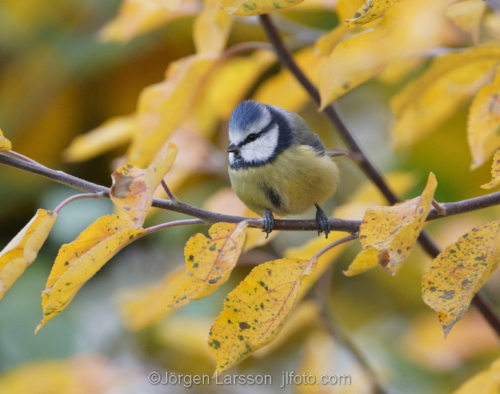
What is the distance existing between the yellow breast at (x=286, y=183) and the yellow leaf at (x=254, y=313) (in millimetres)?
585

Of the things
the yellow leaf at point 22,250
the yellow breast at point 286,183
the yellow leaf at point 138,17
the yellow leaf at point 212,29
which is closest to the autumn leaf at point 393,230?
the yellow leaf at point 22,250

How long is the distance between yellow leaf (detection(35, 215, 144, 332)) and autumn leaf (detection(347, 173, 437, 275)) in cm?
27

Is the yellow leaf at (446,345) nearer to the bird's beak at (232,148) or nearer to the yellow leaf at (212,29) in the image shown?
the bird's beak at (232,148)

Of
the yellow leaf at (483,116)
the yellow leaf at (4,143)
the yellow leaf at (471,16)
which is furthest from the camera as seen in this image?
the yellow leaf at (471,16)

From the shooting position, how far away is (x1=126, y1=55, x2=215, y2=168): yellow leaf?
1.07 metres

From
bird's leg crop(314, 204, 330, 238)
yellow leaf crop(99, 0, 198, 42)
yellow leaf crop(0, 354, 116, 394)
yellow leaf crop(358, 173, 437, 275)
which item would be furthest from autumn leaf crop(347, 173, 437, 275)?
yellow leaf crop(0, 354, 116, 394)

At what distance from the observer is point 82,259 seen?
66 cm

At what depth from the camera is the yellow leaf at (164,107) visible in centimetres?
107

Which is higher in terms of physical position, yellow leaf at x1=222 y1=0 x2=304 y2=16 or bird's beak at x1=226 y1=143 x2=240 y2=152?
yellow leaf at x1=222 y1=0 x2=304 y2=16

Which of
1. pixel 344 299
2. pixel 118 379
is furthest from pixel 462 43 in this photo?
pixel 118 379

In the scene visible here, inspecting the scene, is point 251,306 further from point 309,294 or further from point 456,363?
point 456,363

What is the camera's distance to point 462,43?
51.6 inches

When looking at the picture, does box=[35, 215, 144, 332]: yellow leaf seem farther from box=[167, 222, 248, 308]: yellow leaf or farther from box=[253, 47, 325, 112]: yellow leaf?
box=[253, 47, 325, 112]: yellow leaf

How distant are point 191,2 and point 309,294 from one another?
0.75 meters
